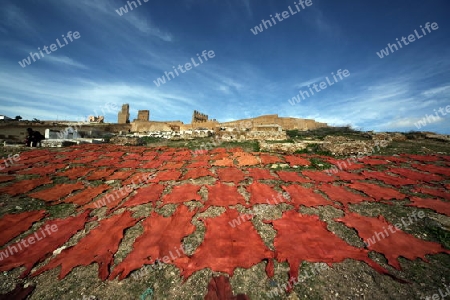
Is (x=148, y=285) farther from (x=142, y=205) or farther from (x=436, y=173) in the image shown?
(x=436, y=173)

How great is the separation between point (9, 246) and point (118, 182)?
482cm

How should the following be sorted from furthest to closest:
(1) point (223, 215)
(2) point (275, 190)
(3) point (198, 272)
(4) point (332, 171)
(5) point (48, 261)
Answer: (4) point (332, 171), (2) point (275, 190), (1) point (223, 215), (5) point (48, 261), (3) point (198, 272)

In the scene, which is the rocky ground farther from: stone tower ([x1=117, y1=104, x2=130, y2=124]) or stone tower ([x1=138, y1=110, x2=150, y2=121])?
stone tower ([x1=117, y1=104, x2=130, y2=124])

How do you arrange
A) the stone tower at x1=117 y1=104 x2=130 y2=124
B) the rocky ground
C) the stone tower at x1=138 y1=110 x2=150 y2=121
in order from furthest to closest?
the stone tower at x1=117 y1=104 x2=130 y2=124 < the stone tower at x1=138 y1=110 x2=150 y2=121 < the rocky ground

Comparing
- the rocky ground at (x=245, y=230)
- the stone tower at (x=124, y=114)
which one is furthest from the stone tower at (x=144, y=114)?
the rocky ground at (x=245, y=230)

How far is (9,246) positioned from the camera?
5.38 metres

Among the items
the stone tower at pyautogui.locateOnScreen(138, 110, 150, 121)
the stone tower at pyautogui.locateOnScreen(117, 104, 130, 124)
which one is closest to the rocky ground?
the stone tower at pyautogui.locateOnScreen(138, 110, 150, 121)

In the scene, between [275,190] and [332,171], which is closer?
[275,190]

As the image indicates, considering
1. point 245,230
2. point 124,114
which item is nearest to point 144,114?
point 124,114

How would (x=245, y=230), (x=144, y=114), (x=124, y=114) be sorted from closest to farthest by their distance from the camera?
(x=245, y=230), (x=144, y=114), (x=124, y=114)

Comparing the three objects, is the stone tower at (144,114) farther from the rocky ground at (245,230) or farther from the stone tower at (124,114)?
the rocky ground at (245,230)

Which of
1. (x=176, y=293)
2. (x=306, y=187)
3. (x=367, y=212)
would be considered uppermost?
(x=306, y=187)

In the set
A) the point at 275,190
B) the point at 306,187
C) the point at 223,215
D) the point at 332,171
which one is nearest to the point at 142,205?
the point at 223,215

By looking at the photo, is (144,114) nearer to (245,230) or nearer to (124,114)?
(124,114)
